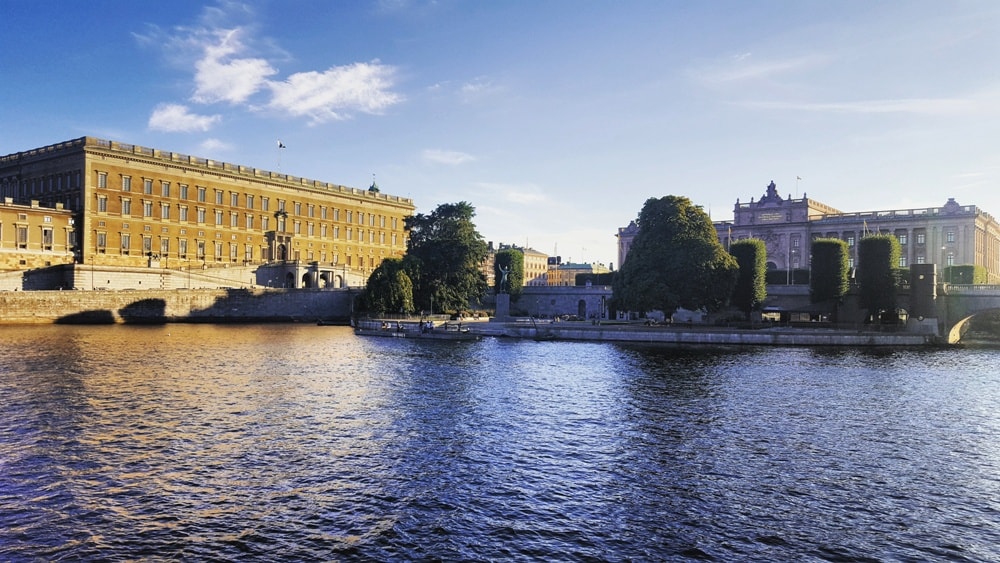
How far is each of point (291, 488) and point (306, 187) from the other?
112 metres

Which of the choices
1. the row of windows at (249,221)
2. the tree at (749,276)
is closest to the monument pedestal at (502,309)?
the tree at (749,276)

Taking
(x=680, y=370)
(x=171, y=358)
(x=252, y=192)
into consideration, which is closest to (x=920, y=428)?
(x=680, y=370)

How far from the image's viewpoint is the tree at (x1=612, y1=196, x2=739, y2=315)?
7250cm

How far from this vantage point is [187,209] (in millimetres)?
105938

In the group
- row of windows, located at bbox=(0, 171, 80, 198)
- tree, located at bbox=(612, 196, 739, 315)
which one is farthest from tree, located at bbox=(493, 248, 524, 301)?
row of windows, located at bbox=(0, 171, 80, 198)

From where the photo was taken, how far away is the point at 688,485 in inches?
808

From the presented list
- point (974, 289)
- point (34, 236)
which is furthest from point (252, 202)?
point (974, 289)

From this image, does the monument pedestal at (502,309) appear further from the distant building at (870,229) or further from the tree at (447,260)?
the distant building at (870,229)

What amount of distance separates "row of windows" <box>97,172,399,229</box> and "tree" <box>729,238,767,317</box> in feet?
254

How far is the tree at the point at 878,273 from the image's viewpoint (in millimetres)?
77125

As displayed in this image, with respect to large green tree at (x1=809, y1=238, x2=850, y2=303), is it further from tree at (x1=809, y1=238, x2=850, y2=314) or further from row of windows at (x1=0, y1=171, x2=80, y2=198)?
row of windows at (x1=0, y1=171, x2=80, y2=198)

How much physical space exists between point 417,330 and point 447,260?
2238cm

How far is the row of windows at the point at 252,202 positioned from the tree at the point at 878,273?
301ft

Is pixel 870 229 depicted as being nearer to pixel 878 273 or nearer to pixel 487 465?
pixel 878 273
